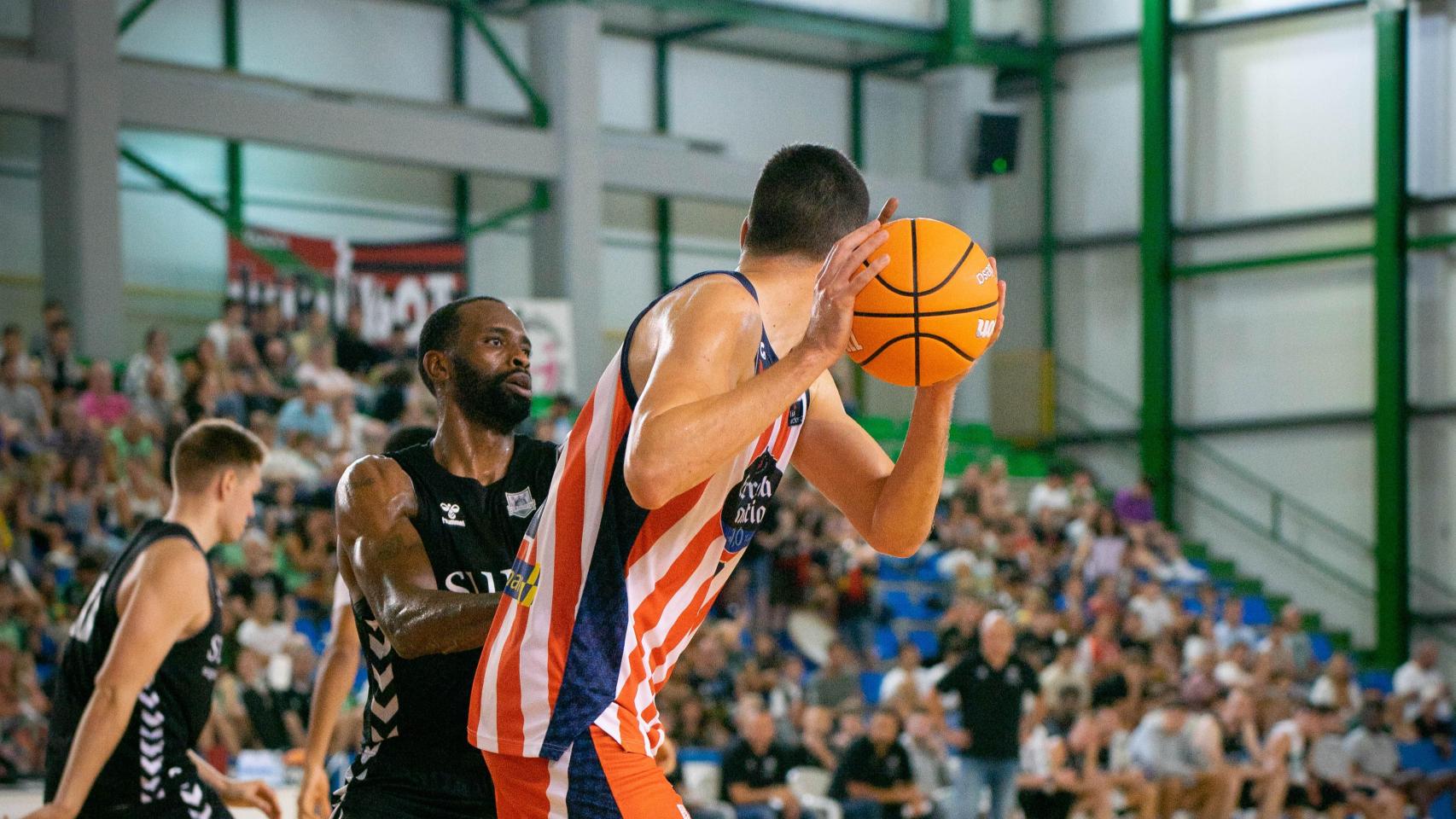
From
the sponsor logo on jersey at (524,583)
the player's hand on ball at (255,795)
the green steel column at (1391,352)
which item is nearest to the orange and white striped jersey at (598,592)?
the sponsor logo on jersey at (524,583)

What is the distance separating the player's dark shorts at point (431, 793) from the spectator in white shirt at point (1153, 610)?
47.8 ft

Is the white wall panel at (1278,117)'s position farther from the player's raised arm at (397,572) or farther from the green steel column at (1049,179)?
the player's raised arm at (397,572)

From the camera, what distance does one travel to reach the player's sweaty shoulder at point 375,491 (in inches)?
170

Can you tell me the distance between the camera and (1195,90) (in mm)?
23859

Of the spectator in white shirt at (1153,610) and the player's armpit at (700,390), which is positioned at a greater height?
the player's armpit at (700,390)

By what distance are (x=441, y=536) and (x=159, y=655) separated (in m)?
1.03

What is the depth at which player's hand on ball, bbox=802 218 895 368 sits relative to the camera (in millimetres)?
3291

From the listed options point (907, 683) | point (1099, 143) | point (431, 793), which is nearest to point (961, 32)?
point (1099, 143)

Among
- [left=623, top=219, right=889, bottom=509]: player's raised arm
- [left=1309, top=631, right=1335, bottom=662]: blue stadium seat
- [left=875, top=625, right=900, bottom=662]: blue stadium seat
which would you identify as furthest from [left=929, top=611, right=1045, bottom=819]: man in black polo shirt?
[left=623, top=219, right=889, bottom=509]: player's raised arm

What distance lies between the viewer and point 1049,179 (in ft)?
83.1

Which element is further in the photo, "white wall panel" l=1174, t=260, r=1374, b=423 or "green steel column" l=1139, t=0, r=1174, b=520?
"green steel column" l=1139, t=0, r=1174, b=520

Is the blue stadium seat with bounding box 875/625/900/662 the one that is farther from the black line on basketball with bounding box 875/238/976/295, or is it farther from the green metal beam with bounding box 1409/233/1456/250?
the black line on basketball with bounding box 875/238/976/295

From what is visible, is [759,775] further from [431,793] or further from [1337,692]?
[431,793]

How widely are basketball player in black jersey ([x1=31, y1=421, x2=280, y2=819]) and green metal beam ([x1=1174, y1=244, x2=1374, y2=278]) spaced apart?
1941 cm
